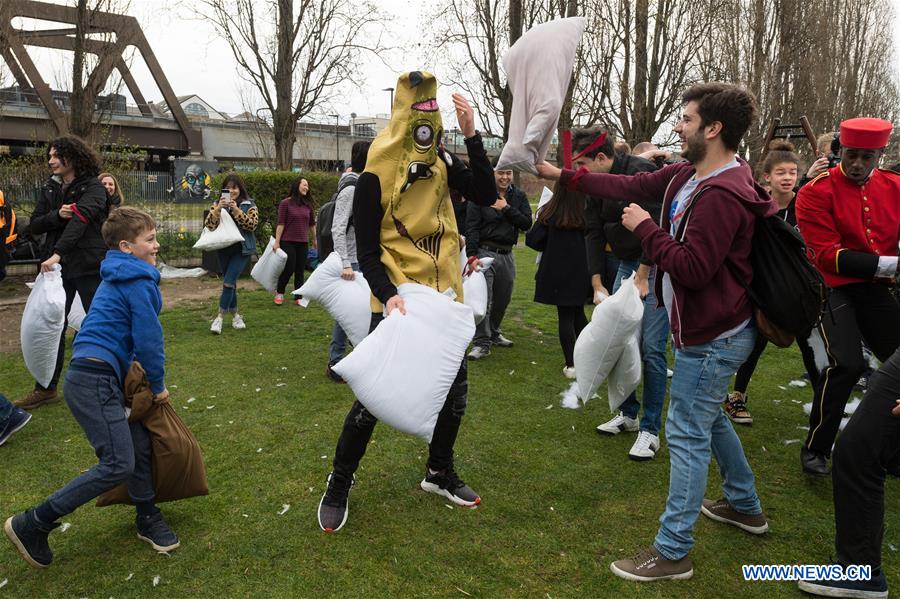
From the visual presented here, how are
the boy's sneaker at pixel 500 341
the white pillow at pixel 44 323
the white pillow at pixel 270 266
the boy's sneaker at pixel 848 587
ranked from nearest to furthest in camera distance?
the boy's sneaker at pixel 848 587
the white pillow at pixel 44 323
the boy's sneaker at pixel 500 341
the white pillow at pixel 270 266

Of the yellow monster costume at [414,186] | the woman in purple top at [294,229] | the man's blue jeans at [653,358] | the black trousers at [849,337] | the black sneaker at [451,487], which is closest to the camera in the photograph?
the yellow monster costume at [414,186]

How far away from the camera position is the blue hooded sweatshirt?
295cm

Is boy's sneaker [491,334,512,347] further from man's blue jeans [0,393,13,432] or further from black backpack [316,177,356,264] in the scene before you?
man's blue jeans [0,393,13,432]

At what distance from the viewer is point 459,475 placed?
389 cm

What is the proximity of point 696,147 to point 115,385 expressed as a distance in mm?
2736

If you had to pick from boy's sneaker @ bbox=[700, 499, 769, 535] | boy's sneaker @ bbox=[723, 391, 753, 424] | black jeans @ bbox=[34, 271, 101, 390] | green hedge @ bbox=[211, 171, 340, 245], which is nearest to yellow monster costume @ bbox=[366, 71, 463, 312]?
boy's sneaker @ bbox=[700, 499, 769, 535]

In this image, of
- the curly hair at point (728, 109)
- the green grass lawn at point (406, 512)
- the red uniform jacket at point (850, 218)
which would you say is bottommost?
the green grass lawn at point (406, 512)

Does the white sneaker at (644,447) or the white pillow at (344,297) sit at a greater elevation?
the white pillow at (344,297)

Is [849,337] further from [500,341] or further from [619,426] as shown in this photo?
[500,341]

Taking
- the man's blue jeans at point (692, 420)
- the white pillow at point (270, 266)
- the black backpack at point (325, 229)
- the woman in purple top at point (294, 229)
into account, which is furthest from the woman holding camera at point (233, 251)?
the man's blue jeans at point (692, 420)

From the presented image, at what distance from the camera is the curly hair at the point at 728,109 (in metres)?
2.65

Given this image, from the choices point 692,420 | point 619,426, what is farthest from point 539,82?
point 619,426

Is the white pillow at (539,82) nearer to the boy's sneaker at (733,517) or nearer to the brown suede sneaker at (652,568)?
the brown suede sneaker at (652,568)

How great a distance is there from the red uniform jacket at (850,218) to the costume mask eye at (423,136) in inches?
94.6
